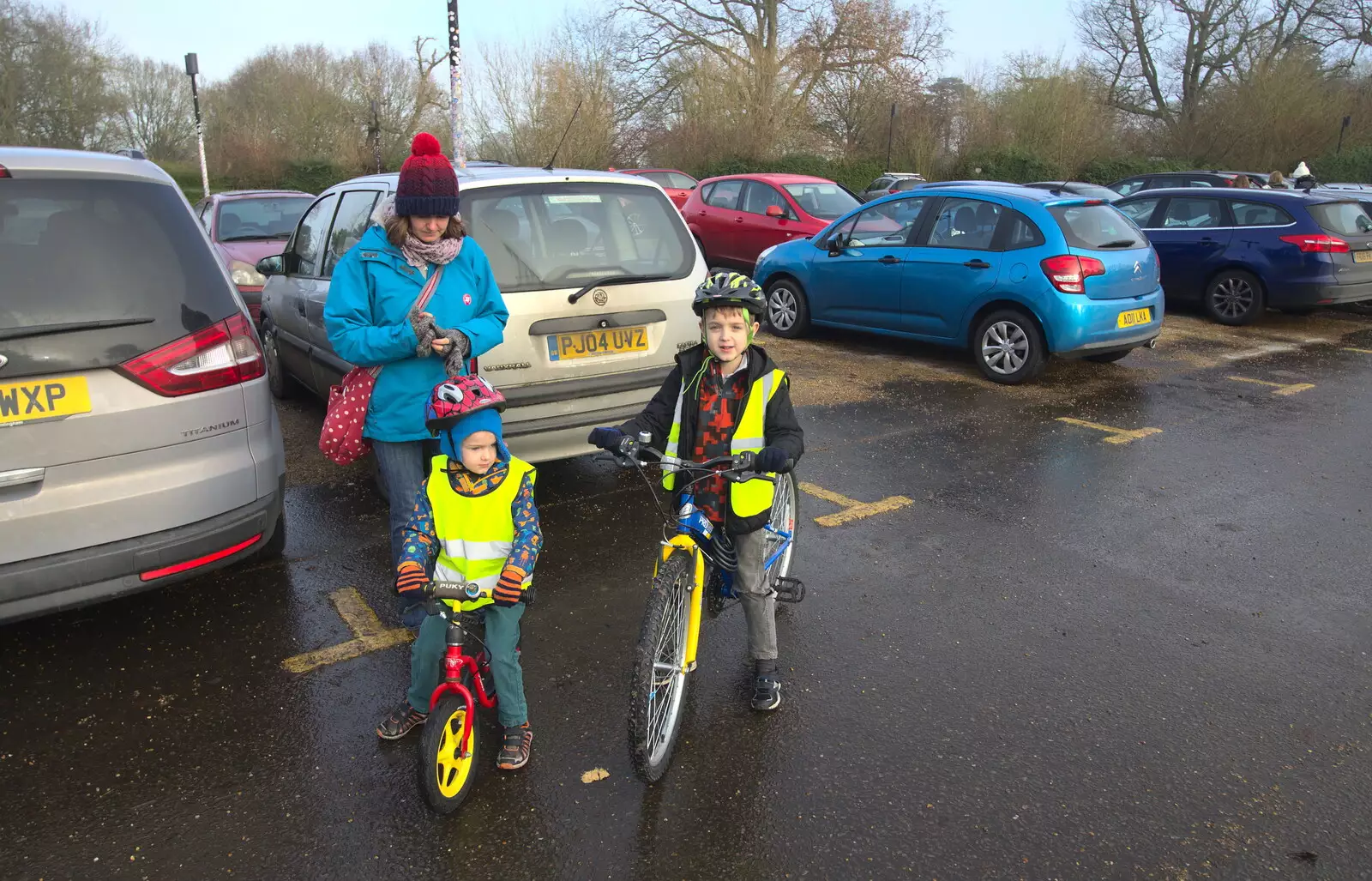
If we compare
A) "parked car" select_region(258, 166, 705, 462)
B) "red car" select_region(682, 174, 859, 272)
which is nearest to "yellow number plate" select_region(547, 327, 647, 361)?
"parked car" select_region(258, 166, 705, 462)

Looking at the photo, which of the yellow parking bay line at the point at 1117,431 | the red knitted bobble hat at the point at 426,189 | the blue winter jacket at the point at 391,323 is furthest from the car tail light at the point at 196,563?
the yellow parking bay line at the point at 1117,431

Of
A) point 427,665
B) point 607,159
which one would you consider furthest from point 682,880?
point 607,159

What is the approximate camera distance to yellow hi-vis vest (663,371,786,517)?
316cm

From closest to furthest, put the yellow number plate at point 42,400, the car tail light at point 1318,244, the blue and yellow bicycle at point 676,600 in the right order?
the blue and yellow bicycle at point 676,600
the yellow number plate at point 42,400
the car tail light at point 1318,244

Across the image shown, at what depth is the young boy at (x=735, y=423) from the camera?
10.3 ft

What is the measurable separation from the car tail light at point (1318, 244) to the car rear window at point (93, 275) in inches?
448

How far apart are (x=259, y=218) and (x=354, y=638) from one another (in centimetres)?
897

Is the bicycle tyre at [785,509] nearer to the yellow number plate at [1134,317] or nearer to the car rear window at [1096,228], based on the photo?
the car rear window at [1096,228]

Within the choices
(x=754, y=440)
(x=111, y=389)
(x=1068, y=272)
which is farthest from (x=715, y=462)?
(x=1068, y=272)

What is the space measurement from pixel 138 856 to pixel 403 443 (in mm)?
1474

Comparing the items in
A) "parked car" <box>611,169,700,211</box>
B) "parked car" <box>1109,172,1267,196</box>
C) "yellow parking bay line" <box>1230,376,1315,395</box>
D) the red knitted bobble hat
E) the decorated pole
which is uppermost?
the decorated pole

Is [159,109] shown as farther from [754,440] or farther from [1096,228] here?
[754,440]

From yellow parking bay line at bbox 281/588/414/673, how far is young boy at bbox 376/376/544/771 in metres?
1.03

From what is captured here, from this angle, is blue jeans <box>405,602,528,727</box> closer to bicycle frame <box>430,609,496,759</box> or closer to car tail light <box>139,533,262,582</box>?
bicycle frame <box>430,609,496,759</box>
